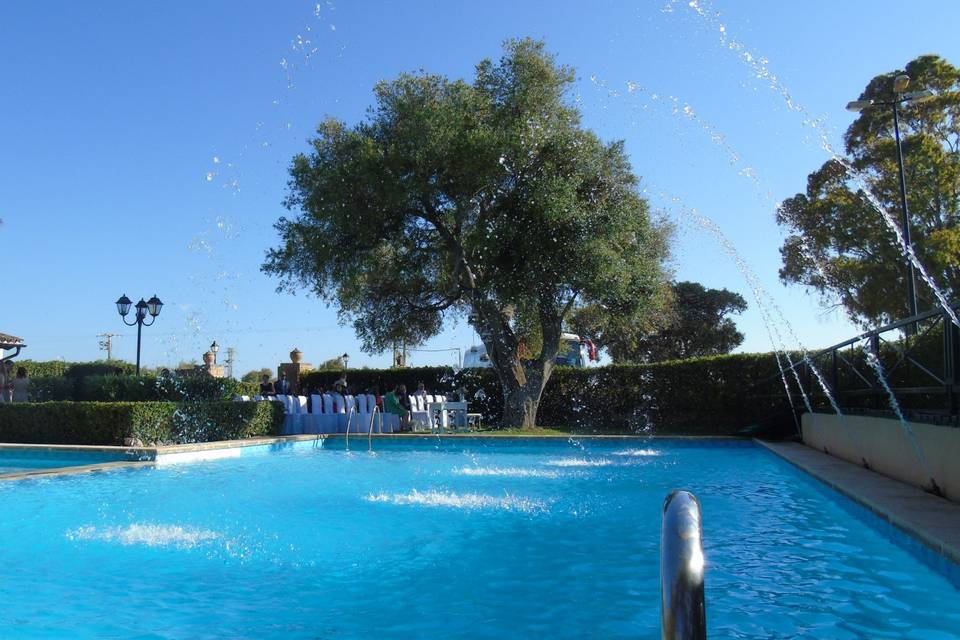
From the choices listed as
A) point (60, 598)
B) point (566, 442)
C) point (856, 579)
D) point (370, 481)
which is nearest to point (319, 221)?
point (566, 442)

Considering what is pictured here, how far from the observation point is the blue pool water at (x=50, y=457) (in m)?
13.1

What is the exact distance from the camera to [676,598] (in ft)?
4.08

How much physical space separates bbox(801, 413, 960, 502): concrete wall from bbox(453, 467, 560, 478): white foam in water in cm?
428

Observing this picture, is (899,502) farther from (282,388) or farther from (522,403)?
(282,388)

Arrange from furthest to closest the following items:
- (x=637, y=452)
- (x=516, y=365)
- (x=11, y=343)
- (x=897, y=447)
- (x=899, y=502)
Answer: (x=11, y=343) → (x=516, y=365) → (x=637, y=452) → (x=897, y=447) → (x=899, y=502)

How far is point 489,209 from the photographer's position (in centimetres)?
1873

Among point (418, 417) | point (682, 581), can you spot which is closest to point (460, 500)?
point (682, 581)

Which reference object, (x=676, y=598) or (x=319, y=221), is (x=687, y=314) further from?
(x=676, y=598)

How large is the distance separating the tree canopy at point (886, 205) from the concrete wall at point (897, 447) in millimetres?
12411

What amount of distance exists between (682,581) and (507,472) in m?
10.9

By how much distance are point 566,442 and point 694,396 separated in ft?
15.8

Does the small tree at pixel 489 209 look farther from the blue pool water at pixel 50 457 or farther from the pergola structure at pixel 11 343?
the pergola structure at pixel 11 343

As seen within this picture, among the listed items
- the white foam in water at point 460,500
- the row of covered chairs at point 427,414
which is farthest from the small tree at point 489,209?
the white foam in water at point 460,500

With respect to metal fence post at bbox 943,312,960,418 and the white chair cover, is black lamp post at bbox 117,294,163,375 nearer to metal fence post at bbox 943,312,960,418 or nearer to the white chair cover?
the white chair cover
